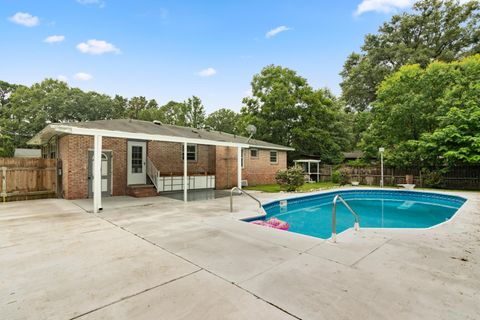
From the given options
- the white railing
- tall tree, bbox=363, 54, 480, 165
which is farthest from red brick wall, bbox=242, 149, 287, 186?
tall tree, bbox=363, 54, 480, 165

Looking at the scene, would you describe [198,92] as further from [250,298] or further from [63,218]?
[250,298]

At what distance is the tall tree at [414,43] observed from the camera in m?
25.8

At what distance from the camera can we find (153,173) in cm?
1177

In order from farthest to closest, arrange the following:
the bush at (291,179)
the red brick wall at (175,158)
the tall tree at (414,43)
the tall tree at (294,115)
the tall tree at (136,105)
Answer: the tall tree at (136,105) → the tall tree at (414,43) → the tall tree at (294,115) → the bush at (291,179) → the red brick wall at (175,158)

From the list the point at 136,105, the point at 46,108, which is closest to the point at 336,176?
the point at 136,105

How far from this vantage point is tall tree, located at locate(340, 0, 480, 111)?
25781 millimetres

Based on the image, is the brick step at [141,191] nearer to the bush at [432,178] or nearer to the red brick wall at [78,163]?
the red brick wall at [78,163]

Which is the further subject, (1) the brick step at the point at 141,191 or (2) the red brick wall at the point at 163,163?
(1) the brick step at the point at 141,191

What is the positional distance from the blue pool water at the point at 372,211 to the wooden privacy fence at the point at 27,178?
978 centimetres

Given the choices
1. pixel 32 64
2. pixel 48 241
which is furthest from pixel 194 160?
pixel 32 64

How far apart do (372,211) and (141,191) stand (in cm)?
1067

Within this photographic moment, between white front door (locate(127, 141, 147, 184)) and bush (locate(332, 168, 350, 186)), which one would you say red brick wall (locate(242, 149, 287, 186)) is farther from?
white front door (locate(127, 141, 147, 184))

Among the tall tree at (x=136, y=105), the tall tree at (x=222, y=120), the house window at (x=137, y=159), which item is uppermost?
the tall tree at (x=136, y=105)

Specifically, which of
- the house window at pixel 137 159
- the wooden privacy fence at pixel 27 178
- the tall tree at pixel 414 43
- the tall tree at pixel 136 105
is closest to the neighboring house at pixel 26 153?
the tall tree at pixel 136 105
